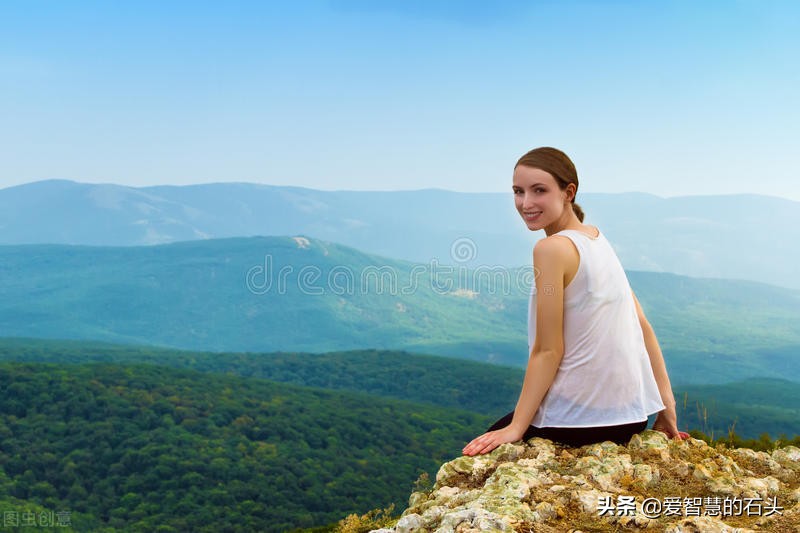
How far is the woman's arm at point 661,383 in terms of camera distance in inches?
223

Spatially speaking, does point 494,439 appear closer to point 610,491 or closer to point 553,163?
point 610,491

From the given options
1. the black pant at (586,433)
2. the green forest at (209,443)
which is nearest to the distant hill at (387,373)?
the green forest at (209,443)

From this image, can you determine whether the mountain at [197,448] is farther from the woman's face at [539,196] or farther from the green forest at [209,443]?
the woman's face at [539,196]

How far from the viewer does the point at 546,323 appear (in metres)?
4.86

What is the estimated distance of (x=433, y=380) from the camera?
10994 cm

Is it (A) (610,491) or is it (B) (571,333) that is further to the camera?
(B) (571,333)

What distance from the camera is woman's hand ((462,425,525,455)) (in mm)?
5156

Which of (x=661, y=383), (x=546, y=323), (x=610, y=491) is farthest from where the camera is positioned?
(x=661, y=383)

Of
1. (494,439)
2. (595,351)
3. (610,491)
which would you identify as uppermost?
(595,351)

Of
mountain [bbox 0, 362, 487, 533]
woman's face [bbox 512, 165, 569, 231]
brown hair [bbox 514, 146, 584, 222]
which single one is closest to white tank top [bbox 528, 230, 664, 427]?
woman's face [bbox 512, 165, 569, 231]

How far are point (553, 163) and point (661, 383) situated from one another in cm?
193

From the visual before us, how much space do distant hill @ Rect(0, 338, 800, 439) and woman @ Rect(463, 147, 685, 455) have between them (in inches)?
3568

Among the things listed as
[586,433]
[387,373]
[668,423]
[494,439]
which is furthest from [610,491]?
[387,373]

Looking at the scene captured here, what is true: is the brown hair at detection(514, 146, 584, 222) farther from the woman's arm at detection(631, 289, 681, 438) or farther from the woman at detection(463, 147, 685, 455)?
the woman's arm at detection(631, 289, 681, 438)
